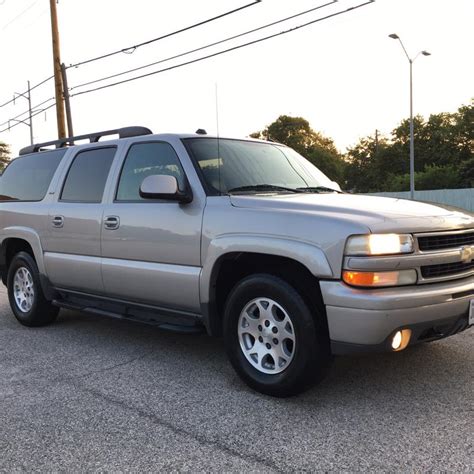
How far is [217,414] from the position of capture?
3.41m

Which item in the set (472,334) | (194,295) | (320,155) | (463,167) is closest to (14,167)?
(194,295)

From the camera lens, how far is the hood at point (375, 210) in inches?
131

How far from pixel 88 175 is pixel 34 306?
5.41 ft

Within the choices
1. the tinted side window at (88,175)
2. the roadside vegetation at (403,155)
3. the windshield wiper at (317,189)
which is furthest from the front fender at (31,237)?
the roadside vegetation at (403,155)

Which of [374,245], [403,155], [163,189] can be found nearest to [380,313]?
[374,245]

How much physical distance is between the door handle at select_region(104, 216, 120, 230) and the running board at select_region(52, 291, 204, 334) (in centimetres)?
67

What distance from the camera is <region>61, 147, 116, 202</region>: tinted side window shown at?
16.6 feet

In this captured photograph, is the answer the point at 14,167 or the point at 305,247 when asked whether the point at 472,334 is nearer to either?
the point at 305,247

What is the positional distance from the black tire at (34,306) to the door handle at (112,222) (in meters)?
1.48

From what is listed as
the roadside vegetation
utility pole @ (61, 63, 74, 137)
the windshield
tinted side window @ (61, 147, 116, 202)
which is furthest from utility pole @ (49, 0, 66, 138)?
the roadside vegetation

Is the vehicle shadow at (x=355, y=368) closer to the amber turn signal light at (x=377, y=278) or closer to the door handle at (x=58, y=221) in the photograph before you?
the amber turn signal light at (x=377, y=278)

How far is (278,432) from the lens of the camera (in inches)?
123

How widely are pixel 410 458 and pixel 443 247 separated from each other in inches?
53.7

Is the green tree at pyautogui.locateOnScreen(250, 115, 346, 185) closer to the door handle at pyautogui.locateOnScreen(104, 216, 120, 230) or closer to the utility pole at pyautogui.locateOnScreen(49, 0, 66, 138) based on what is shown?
the utility pole at pyautogui.locateOnScreen(49, 0, 66, 138)
